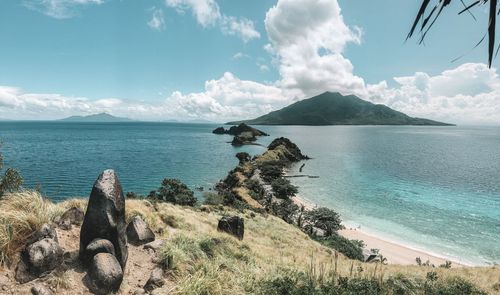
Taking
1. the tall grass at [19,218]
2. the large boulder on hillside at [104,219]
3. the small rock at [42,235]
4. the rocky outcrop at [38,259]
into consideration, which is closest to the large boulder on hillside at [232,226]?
the tall grass at [19,218]

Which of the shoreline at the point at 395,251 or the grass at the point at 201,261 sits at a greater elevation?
the grass at the point at 201,261

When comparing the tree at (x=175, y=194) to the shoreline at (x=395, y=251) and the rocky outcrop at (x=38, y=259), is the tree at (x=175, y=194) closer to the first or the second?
the shoreline at (x=395, y=251)

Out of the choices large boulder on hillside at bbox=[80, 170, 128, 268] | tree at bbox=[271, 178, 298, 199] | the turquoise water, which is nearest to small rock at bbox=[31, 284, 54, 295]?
large boulder on hillside at bbox=[80, 170, 128, 268]

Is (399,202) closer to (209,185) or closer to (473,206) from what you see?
(473,206)

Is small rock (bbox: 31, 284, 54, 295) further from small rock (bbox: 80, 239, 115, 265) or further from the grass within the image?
the grass

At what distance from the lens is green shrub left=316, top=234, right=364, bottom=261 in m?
31.0

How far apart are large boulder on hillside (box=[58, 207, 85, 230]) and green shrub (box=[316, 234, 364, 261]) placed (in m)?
25.3

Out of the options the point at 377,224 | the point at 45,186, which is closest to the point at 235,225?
the point at 377,224

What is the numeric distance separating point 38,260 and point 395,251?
3913 centimetres

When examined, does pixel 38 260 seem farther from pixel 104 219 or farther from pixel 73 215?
pixel 73 215

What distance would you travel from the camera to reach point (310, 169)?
95688 millimetres

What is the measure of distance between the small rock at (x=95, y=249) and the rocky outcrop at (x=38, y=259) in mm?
699

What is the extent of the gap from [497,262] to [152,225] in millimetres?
41913

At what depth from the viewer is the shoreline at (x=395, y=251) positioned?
118 ft
